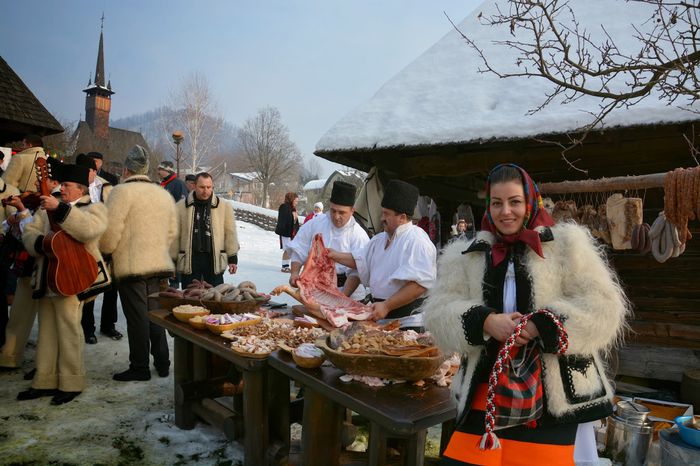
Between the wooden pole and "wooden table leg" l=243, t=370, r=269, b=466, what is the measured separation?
271 centimetres

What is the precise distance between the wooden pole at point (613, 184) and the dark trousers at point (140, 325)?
13.8 feet

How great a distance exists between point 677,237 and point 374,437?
2899 mm

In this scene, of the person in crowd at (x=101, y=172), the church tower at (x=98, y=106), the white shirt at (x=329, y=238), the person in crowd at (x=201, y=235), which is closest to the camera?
the white shirt at (x=329, y=238)

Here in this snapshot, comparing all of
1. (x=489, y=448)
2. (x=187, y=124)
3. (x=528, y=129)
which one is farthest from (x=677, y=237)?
(x=187, y=124)

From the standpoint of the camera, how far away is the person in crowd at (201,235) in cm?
614

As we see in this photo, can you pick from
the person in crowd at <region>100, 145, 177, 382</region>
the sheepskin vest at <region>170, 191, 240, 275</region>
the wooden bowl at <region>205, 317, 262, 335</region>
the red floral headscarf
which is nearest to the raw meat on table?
the wooden bowl at <region>205, 317, 262, 335</region>

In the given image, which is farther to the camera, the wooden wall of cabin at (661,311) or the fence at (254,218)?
the fence at (254,218)

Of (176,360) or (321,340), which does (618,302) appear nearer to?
(321,340)

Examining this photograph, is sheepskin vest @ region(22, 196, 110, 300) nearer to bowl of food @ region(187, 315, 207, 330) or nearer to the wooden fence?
bowl of food @ region(187, 315, 207, 330)

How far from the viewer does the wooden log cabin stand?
486 centimetres

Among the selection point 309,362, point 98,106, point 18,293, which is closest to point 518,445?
point 309,362

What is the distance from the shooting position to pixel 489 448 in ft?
6.09

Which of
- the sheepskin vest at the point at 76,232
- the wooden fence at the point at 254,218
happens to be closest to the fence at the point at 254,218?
the wooden fence at the point at 254,218

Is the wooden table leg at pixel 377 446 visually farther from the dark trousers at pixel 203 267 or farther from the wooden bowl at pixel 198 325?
the dark trousers at pixel 203 267
